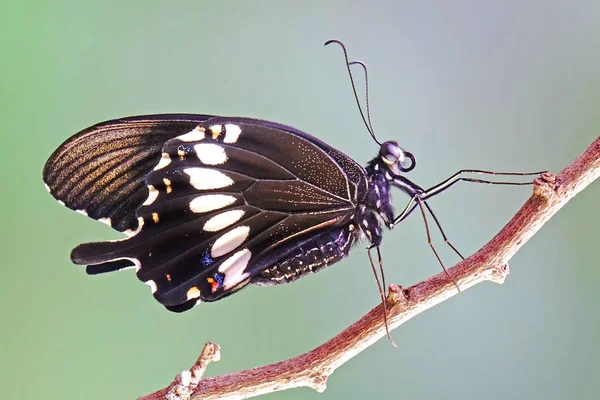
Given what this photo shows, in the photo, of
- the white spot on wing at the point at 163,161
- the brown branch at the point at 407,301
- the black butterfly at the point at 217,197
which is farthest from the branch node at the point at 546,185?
the white spot on wing at the point at 163,161

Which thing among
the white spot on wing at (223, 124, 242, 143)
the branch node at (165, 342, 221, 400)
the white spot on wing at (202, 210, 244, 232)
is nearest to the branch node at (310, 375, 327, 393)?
the branch node at (165, 342, 221, 400)

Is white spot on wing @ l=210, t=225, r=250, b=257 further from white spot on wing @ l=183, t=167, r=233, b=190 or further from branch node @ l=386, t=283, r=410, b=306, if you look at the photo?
branch node @ l=386, t=283, r=410, b=306

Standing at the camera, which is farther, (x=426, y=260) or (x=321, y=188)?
→ (x=426, y=260)

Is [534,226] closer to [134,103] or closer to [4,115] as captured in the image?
[134,103]

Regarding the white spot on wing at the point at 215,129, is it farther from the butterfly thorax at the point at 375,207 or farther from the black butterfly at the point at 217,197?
the butterfly thorax at the point at 375,207

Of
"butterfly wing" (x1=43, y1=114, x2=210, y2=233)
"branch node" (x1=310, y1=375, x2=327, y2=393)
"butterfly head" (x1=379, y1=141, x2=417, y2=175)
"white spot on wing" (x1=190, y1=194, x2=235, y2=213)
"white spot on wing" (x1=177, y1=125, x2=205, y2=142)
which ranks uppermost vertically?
"butterfly wing" (x1=43, y1=114, x2=210, y2=233)

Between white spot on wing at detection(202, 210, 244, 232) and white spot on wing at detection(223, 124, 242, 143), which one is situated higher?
white spot on wing at detection(223, 124, 242, 143)

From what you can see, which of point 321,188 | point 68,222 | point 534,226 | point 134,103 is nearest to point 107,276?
point 68,222
